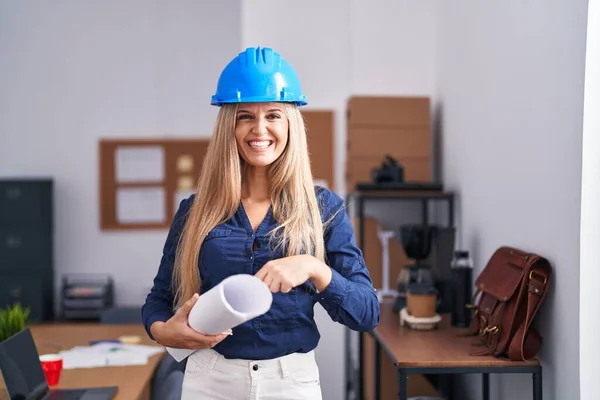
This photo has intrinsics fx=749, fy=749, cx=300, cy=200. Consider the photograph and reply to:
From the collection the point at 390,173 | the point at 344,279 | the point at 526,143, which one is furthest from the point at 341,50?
the point at 344,279

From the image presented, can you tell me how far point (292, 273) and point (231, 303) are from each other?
138mm

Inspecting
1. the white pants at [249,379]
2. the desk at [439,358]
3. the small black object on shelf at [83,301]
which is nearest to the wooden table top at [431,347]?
the desk at [439,358]

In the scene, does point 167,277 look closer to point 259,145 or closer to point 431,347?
point 259,145

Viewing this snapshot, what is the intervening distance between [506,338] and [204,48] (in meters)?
4.24

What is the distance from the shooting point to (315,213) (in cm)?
175

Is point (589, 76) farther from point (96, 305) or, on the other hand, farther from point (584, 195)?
point (96, 305)

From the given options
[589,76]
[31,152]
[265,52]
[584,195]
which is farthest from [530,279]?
[31,152]

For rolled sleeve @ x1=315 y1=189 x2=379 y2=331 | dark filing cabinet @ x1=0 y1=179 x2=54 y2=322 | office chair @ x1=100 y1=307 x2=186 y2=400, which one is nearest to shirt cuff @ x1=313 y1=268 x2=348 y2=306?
rolled sleeve @ x1=315 y1=189 x2=379 y2=331

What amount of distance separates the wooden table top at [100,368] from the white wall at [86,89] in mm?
2365

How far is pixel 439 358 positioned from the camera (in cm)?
256

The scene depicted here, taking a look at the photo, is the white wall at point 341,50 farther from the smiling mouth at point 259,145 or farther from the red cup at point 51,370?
the smiling mouth at point 259,145

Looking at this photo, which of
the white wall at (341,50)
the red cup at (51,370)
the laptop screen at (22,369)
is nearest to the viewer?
the laptop screen at (22,369)

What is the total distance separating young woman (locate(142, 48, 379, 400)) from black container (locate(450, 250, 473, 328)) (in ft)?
4.86

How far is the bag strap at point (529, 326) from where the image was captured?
2461 millimetres
